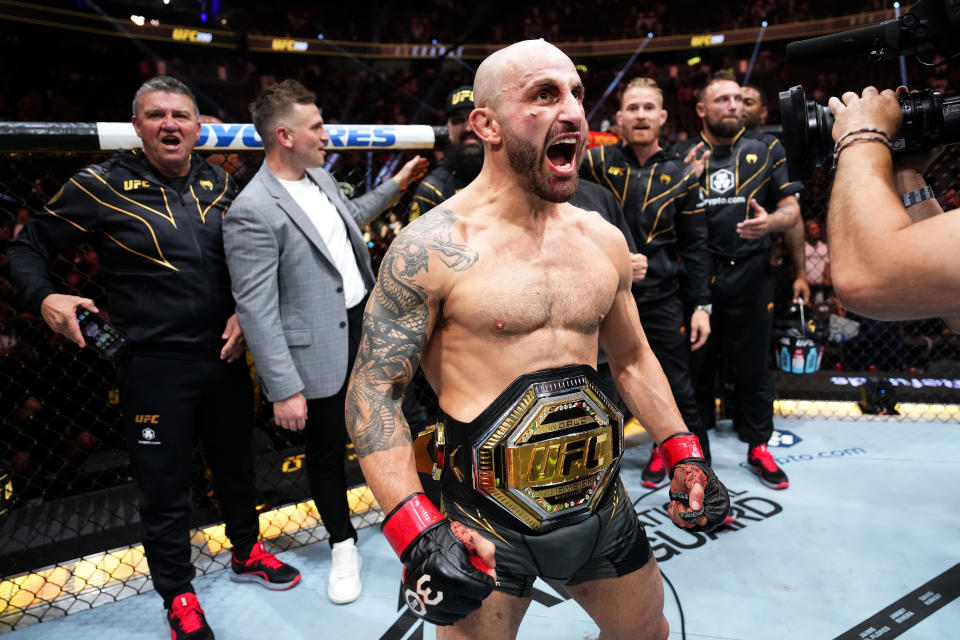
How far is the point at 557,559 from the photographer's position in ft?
4.35

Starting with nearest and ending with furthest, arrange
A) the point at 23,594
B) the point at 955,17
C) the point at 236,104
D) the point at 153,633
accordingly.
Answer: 1. the point at 955,17
2. the point at 153,633
3. the point at 23,594
4. the point at 236,104

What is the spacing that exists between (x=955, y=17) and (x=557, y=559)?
128cm

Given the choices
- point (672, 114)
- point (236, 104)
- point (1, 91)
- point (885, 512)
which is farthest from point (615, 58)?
point (885, 512)

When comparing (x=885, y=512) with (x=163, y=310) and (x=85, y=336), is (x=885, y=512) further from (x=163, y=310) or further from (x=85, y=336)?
(x=85, y=336)

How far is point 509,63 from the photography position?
1.29 m

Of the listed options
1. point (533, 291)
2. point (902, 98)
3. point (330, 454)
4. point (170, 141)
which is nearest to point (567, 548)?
point (533, 291)

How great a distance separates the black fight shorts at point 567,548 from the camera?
131cm

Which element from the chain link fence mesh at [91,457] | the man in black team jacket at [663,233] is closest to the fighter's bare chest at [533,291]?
the chain link fence mesh at [91,457]

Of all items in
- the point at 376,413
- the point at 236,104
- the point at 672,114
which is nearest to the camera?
the point at 376,413

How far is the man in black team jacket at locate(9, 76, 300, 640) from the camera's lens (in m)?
2.11

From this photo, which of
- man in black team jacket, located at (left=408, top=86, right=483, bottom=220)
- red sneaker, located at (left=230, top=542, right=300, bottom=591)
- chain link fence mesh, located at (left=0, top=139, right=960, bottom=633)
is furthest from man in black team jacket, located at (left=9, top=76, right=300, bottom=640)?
man in black team jacket, located at (left=408, top=86, right=483, bottom=220)

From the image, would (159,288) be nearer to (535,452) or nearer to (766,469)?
(535,452)

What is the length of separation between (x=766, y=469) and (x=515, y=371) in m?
2.49

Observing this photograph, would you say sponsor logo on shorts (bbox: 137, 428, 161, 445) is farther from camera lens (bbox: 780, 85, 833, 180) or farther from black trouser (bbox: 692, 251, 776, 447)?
black trouser (bbox: 692, 251, 776, 447)
